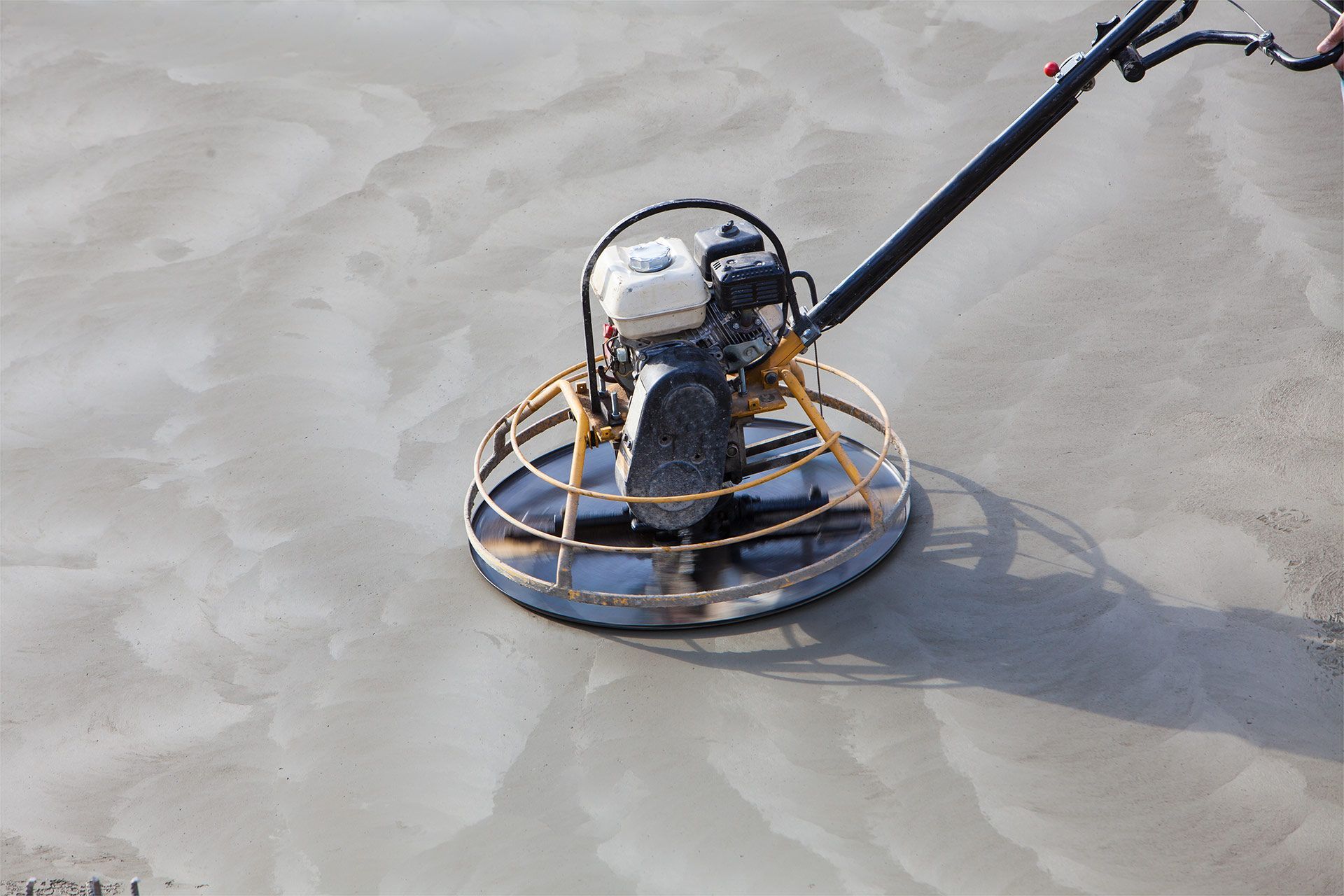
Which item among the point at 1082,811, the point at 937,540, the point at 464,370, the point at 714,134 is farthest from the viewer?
the point at 714,134

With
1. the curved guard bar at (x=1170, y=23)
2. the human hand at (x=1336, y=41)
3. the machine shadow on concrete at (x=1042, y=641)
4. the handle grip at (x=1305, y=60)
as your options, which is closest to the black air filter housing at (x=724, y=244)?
the machine shadow on concrete at (x=1042, y=641)

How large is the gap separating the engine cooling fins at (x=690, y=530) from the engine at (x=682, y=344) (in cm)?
21

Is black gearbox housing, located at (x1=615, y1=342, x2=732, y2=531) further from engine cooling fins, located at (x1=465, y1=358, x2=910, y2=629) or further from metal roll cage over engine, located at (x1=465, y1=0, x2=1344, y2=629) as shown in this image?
engine cooling fins, located at (x1=465, y1=358, x2=910, y2=629)

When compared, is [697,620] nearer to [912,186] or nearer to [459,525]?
[459,525]

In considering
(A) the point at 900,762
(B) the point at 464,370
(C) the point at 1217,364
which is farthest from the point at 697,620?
(C) the point at 1217,364

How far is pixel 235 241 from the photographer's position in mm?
10406

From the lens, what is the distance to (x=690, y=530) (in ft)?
24.1

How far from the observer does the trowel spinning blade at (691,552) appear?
A: 6961mm

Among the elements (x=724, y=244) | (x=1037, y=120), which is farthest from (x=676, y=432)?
(x=1037, y=120)

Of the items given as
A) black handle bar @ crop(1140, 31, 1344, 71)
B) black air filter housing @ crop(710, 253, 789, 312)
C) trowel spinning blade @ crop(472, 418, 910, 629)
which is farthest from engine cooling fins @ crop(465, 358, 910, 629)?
black handle bar @ crop(1140, 31, 1344, 71)

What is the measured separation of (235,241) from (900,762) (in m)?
6.86

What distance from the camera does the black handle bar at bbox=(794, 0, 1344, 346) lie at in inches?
249

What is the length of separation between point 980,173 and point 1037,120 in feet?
1.19

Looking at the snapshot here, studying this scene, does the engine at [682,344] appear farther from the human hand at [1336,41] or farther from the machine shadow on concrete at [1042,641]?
the human hand at [1336,41]
